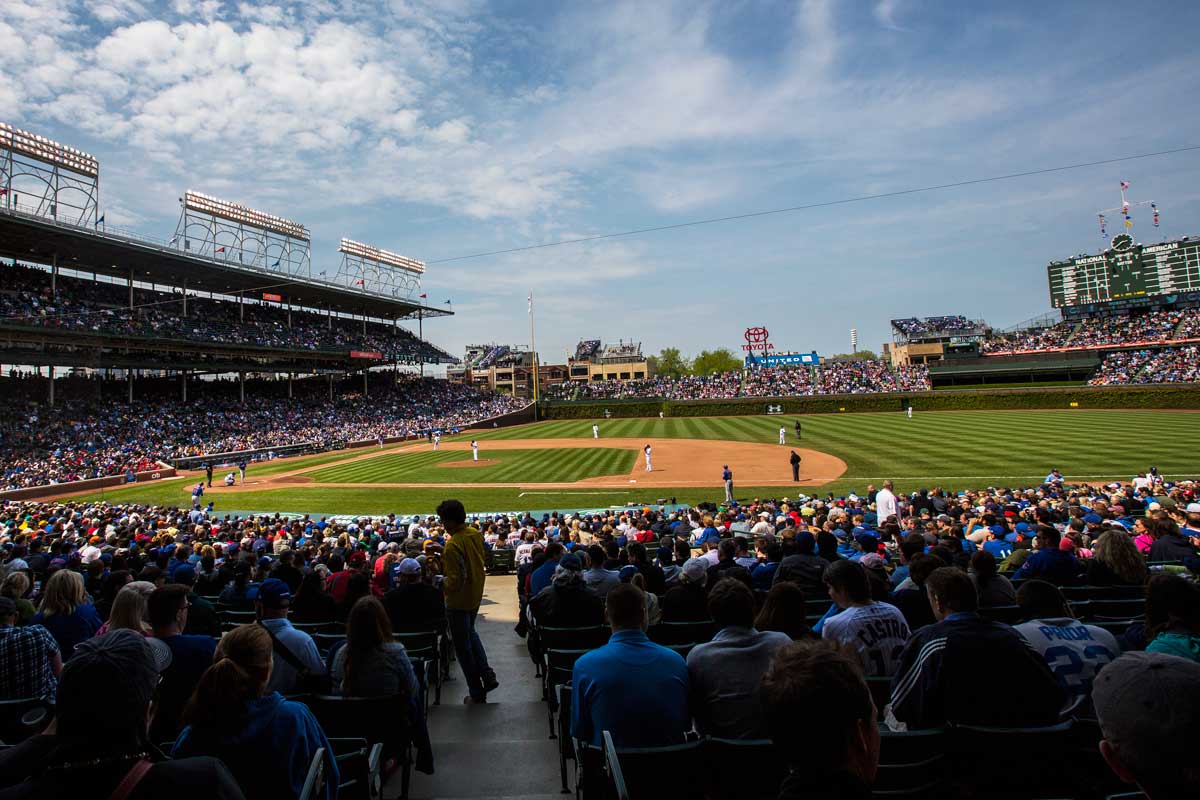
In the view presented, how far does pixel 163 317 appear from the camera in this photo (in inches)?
2076

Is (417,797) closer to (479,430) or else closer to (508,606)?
(508,606)

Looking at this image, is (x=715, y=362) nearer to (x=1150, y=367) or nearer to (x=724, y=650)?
(x=1150, y=367)

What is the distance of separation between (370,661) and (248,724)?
164 centimetres

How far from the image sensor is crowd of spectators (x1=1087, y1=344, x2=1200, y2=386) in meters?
54.1

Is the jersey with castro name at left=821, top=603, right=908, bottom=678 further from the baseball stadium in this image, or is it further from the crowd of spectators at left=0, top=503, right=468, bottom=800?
the crowd of spectators at left=0, top=503, right=468, bottom=800

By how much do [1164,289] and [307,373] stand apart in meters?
105

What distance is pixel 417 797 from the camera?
4.74 meters

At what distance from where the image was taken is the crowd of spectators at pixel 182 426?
37.6m

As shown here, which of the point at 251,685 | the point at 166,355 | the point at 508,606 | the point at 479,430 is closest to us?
the point at 251,685

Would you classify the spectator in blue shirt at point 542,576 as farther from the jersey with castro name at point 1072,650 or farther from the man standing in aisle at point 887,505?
the man standing in aisle at point 887,505

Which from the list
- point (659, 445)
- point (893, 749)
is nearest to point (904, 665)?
point (893, 749)

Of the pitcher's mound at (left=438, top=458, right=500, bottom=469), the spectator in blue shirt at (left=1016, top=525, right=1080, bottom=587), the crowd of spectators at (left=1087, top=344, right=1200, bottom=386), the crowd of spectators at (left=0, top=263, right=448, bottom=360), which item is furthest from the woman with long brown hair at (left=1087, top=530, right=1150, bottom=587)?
the crowd of spectators at (left=1087, top=344, right=1200, bottom=386)

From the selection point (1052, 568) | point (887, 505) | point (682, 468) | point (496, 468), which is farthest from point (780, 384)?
point (1052, 568)

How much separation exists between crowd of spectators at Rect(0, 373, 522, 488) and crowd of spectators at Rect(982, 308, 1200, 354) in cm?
6730
